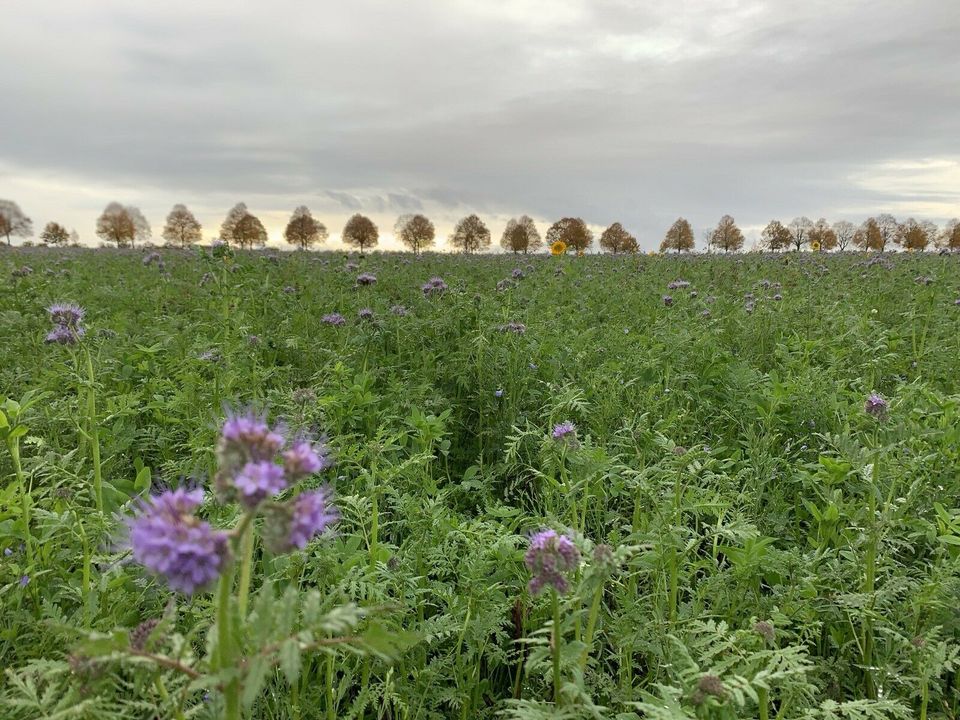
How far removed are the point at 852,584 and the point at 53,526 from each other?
3.18m

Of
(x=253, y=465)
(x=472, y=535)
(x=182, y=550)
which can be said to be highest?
(x=253, y=465)

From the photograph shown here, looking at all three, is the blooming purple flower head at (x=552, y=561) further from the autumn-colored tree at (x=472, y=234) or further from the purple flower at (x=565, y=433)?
the autumn-colored tree at (x=472, y=234)

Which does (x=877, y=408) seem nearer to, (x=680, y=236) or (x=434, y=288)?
(x=434, y=288)

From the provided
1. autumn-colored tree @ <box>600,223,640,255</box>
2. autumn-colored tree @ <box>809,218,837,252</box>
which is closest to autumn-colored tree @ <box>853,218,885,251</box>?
autumn-colored tree @ <box>809,218,837,252</box>

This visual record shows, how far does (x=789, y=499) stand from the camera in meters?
3.51

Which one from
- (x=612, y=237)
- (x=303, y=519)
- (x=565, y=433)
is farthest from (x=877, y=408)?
(x=612, y=237)

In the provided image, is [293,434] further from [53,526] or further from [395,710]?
[395,710]

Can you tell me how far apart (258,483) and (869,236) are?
62032mm

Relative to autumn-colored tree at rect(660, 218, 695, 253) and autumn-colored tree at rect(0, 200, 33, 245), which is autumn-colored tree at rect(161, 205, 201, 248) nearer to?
autumn-colored tree at rect(0, 200, 33, 245)

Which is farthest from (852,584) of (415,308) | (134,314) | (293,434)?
(134,314)

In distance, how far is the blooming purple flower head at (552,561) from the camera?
59.1 inches

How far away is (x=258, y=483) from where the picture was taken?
0.98 m

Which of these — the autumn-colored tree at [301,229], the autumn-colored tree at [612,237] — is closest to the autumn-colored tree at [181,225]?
the autumn-colored tree at [301,229]

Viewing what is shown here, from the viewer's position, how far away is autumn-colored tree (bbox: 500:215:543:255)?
6256 centimetres
